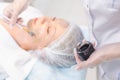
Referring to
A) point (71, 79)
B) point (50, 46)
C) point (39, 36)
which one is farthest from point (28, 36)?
point (71, 79)

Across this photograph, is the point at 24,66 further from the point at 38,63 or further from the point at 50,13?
the point at 50,13

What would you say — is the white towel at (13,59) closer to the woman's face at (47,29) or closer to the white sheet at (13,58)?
the white sheet at (13,58)

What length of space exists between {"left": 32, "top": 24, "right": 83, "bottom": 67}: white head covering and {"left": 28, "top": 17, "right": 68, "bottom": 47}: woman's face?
4cm

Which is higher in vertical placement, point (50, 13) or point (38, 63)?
→ point (38, 63)

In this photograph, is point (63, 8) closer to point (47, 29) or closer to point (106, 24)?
point (47, 29)

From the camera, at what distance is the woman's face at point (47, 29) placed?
5.07ft

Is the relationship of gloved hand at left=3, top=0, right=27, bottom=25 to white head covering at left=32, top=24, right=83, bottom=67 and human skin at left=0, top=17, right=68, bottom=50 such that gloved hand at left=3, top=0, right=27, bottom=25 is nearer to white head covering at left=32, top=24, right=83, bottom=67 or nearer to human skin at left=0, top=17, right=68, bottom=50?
human skin at left=0, top=17, right=68, bottom=50

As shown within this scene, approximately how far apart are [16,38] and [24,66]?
22 centimetres

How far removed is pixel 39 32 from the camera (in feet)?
5.16

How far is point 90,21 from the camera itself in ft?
3.81

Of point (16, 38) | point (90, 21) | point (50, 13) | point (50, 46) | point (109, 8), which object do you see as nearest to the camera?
point (109, 8)

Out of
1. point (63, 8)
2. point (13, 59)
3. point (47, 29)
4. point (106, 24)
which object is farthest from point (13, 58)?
point (63, 8)

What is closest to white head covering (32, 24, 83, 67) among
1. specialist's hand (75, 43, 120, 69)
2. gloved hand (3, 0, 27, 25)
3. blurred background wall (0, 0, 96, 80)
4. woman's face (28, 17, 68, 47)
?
woman's face (28, 17, 68, 47)

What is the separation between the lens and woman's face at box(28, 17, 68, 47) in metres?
1.54
